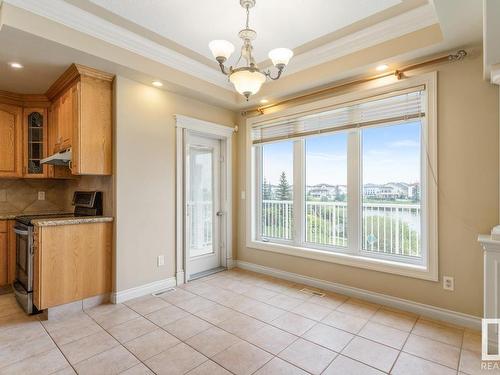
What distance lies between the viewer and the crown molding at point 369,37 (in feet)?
8.14

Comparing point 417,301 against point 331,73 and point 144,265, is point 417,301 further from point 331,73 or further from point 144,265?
point 144,265

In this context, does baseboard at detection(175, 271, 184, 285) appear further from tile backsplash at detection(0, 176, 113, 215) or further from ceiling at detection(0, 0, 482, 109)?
ceiling at detection(0, 0, 482, 109)

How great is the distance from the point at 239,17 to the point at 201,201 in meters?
2.53

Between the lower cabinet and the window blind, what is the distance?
252 cm

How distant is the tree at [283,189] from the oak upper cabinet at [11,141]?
3644mm

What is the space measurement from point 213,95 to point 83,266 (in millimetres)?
2605

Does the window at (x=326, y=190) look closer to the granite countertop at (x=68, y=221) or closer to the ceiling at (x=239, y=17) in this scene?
the ceiling at (x=239, y=17)

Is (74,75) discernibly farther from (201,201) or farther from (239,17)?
(201,201)

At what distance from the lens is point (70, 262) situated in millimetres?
2877

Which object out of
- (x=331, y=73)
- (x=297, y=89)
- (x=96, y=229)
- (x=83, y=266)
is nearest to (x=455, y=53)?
(x=331, y=73)

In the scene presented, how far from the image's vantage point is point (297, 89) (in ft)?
11.7

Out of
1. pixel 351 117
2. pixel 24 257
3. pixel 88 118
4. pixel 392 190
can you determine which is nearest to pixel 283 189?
pixel 351 117

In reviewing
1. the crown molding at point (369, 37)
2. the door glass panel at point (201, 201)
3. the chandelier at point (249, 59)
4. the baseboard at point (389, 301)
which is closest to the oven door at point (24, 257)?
the door glass panel at point (201, 201)

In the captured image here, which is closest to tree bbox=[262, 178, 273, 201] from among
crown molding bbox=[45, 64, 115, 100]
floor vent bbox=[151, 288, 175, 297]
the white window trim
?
the white window trim
